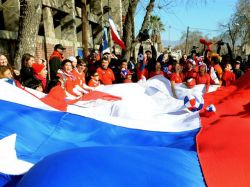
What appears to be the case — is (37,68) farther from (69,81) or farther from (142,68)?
(142,68)

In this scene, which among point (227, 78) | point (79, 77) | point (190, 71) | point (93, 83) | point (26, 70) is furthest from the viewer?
point (227, 78)

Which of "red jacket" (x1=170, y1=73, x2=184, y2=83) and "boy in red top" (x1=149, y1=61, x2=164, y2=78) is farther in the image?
"boy in red top" (x1=149, y1=61, x2=164, y2=78)

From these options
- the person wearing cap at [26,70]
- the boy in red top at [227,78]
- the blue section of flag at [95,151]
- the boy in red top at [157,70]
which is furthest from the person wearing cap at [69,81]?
the boy in red top at [227,78]

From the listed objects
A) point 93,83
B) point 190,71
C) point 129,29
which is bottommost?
point 93,83

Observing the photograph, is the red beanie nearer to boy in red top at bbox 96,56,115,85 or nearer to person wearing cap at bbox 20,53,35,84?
person wearing cap at bbox 20,53,35,84

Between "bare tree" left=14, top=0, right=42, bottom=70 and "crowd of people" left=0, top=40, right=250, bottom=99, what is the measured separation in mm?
592

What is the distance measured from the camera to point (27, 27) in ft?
26.6

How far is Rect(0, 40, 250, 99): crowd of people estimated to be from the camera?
21.3ft

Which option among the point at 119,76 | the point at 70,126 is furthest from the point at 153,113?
the point at 119,76

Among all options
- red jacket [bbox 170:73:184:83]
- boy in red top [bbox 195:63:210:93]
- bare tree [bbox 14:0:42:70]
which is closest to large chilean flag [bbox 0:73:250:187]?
boy in red top [bbox 195:63:210:93]

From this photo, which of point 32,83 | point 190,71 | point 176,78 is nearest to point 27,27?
point 32,83

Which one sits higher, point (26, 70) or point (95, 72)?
point (26, 70)

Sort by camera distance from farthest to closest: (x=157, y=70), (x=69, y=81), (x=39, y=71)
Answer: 1. (x=157, y=70)
2. (x=39, y=71)
3. (x=69, y=81)

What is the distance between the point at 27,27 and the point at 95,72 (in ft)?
5.53
